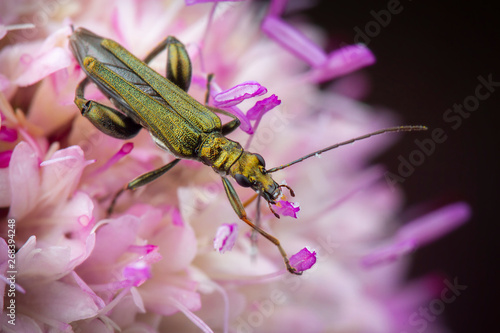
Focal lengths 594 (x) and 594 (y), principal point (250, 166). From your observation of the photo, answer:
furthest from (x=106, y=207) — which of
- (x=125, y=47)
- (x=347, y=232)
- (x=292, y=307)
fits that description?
(x=347, y=232)

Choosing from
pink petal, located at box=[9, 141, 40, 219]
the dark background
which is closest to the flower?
pink petal, located at box=[9, 141, 40, 219]

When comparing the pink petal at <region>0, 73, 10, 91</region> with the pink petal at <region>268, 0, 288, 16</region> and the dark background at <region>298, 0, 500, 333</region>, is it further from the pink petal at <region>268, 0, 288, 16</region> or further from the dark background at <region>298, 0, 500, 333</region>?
the dark background at <region>298, 0, 500, 333</region>

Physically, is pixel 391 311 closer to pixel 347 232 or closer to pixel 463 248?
pixel 347 232

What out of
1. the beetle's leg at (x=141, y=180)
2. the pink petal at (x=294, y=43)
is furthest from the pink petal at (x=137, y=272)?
the pink petal at (x=294, y=43)

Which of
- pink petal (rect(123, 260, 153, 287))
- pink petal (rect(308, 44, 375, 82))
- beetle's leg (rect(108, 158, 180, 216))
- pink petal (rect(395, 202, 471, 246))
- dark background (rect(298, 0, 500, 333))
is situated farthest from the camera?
dark background (rect(298, 0, 500, 333))

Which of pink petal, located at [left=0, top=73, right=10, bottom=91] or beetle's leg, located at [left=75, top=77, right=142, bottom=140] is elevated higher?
beetle's leg, located at [left=75, top=77, right=142, bottom=140]

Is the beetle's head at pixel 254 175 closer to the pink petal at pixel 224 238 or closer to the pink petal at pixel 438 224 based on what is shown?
the pink petal at pixel 224 238
